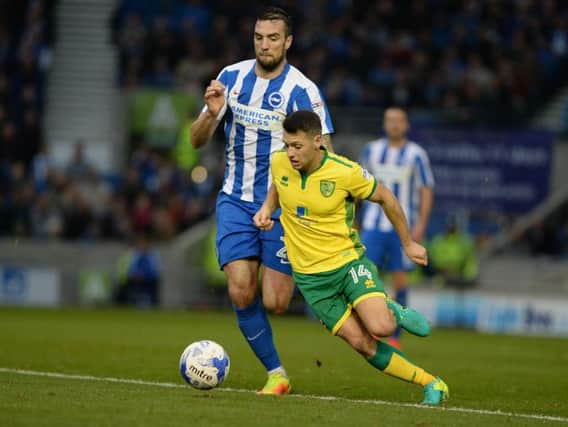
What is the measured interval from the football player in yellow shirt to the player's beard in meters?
0.74

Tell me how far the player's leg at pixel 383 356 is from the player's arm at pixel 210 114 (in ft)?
5.46

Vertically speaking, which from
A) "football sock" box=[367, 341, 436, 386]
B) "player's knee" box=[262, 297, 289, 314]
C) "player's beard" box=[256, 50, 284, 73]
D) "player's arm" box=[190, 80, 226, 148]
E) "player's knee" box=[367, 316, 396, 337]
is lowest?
"football sock" box=[367, 341, 436, 386]

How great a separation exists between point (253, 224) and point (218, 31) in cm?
1788

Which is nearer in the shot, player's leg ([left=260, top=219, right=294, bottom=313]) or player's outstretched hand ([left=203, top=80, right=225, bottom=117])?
player's outstretched hand ([left=203, top=80, right=225, bottom=117])

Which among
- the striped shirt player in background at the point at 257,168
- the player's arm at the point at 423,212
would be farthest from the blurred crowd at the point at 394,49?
the striped shirt player in background at the point at 257,168

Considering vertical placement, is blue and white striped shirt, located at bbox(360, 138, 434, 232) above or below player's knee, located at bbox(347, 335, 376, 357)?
above

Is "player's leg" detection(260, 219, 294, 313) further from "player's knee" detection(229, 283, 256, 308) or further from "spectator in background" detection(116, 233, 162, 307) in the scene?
"spectator in background" detection(116, 233, 162, 307)

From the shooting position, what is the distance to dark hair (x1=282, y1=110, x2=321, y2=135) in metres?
8.18

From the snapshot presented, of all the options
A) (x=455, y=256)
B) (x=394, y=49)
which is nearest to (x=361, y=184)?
(x=455, y=256)

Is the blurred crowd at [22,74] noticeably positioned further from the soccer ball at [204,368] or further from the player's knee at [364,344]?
the player's knee at [364,344]

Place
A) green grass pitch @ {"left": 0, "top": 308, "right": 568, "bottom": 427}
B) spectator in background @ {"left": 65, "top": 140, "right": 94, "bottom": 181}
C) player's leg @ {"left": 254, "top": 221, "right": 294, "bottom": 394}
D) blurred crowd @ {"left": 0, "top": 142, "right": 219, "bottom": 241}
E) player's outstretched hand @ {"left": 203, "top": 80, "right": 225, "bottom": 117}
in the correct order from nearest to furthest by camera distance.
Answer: green grass pitch @ {"left": 0, "top": 308, "right": 568, "bottom": 427} → player's outstretched hand @ {"left": 203, "top": 80, "right": 225, "bottom": 117} → player's leg @ {"left": 254, "top": 221, "right": 294, "bottom": 394} → blurred crowd @ {"left": 0, "top": 142, "right": 219, "bottom": 241} → spectator in background @ {"left": 65, "top": 140, "right": 94, "bottom": 181}

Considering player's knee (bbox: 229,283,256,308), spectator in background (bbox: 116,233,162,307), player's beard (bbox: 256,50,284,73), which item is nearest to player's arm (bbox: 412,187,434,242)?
player's knee (bbox: 229,283,256,308)

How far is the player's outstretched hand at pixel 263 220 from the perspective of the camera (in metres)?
8.23

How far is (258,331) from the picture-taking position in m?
9.00
